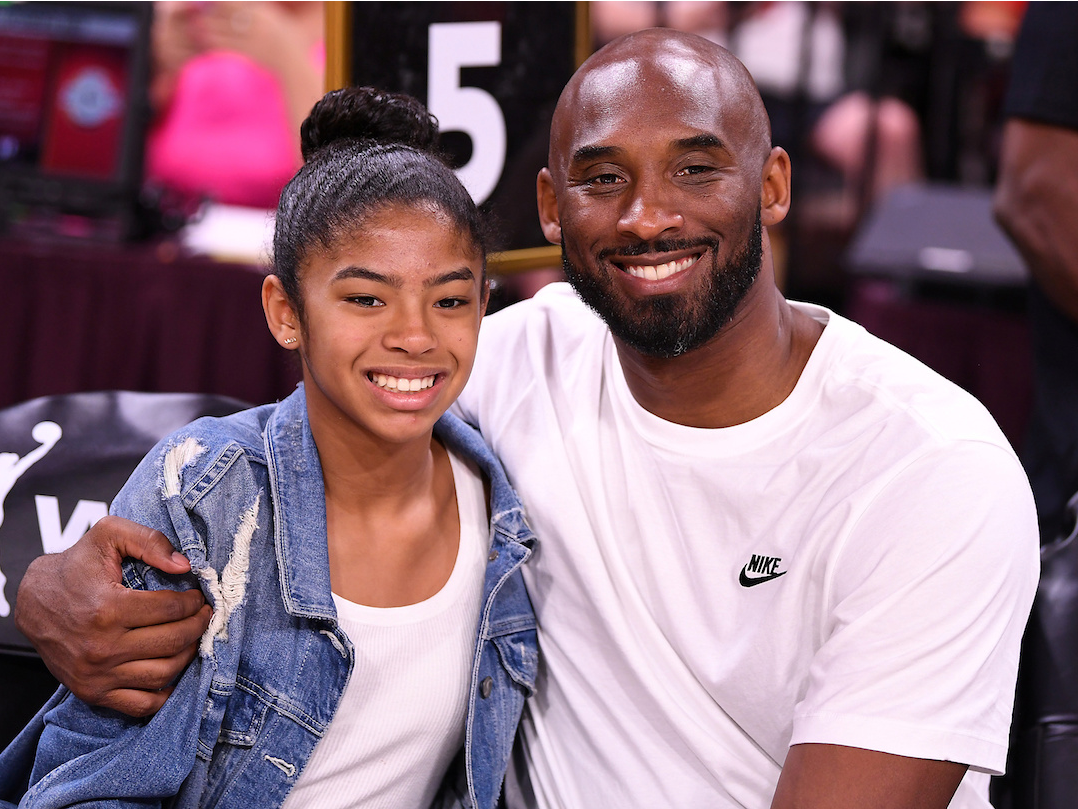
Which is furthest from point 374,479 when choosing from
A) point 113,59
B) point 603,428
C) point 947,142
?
point 947,142

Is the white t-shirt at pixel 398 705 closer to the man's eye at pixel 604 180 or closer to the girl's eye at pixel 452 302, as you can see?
the girl's eye at pixel 452 302

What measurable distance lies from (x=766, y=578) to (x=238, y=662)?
69 cm

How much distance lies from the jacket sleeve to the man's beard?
24.7 inches

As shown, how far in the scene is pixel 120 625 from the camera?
1.38 m

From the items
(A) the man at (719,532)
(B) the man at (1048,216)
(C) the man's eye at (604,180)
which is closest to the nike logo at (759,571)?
(A) the man at (719,532)

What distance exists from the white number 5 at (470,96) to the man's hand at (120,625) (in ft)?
3.10

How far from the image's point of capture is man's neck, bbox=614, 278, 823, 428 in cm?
166

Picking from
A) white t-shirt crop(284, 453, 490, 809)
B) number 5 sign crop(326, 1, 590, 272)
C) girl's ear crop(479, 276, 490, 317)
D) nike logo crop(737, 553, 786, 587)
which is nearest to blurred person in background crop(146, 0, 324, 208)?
number 5 sign crop(326, 1, 590, 272)

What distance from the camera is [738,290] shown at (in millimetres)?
1651

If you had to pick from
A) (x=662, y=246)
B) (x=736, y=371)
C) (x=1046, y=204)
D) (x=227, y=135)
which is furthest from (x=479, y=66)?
(x=227, y=135)

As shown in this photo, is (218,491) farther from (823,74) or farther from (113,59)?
(823,74)

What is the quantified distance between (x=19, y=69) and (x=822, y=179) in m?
2.89

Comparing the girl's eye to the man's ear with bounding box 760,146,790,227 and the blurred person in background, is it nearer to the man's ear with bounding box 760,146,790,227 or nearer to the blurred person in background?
the man's ear with bounding box 760,146,790,227

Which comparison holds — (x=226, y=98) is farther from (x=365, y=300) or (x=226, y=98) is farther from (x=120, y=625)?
(x=120, y=625)
